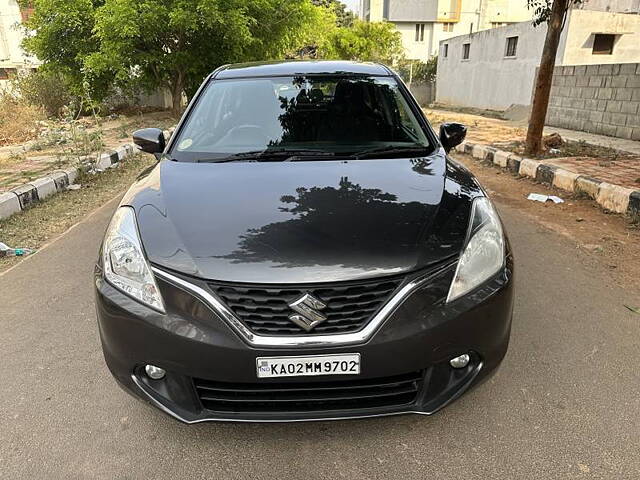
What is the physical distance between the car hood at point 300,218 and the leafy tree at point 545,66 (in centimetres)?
573

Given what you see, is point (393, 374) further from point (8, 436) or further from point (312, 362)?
point (8, 436)

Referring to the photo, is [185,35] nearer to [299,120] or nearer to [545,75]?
[545,75]

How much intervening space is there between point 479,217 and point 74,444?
189 cm

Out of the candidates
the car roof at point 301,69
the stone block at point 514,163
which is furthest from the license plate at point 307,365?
the stone block at point 514,163

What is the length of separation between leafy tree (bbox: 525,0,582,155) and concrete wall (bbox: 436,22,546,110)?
859cm

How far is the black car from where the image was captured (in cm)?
164

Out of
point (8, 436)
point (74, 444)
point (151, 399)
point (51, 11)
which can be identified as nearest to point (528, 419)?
point (151, 399)

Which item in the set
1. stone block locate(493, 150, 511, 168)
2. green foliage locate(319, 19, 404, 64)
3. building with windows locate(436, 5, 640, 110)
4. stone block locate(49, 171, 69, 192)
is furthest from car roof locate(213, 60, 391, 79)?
green foliage locate(319, 19, 404, 64)

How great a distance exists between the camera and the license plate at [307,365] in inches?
63.9

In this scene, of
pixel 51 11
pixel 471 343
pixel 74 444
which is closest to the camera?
pixel 471 343

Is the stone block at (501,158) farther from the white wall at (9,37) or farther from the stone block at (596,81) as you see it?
the white wall at (9,37)

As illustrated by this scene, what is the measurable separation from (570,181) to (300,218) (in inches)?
195

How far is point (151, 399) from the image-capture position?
5.83ft

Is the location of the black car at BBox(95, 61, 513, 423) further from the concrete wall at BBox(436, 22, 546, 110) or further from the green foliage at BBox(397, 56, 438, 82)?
the green foliage at BBox(397, 56, 438, 82)
